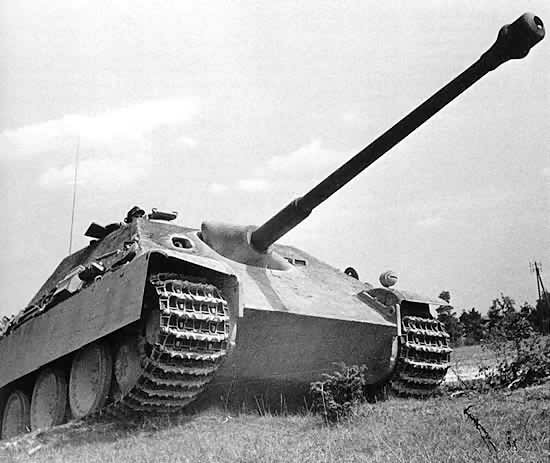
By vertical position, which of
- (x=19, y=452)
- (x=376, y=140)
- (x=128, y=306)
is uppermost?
(x=376, y=140)

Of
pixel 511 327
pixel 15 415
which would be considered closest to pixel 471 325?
pixel 511 327

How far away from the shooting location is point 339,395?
27.3ft

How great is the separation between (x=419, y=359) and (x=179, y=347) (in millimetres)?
3953

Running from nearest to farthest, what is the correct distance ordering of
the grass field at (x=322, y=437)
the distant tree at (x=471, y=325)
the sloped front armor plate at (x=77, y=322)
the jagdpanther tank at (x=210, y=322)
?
the grass field at (x=322, y=437) → the jagdpanther tank at (x=210, y=322) → the sloped front armor plate at (x=77, y=322) → the distant tree at (x=471, y=325)

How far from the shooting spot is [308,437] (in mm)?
7336

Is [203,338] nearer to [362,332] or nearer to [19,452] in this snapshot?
[19,452]

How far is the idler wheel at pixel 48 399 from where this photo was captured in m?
10.0

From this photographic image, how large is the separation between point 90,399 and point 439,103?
5.26 meters

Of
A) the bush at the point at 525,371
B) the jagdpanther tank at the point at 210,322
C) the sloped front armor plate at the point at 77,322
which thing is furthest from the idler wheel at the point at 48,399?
the bush at the point at 525,371

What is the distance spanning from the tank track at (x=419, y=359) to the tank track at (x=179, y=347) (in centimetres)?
310

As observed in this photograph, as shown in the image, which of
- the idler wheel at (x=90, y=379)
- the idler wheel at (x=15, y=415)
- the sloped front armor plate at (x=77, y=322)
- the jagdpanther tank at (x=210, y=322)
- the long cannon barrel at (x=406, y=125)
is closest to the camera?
the long cannon barrel at (x=406, y=125)

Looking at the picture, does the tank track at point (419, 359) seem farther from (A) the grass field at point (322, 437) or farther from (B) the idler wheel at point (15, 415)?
(B) the idler wheel at point (15, 415)

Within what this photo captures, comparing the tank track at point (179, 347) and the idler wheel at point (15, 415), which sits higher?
the tank track at point (179, 347)

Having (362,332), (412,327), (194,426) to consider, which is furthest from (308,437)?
(412,327)
